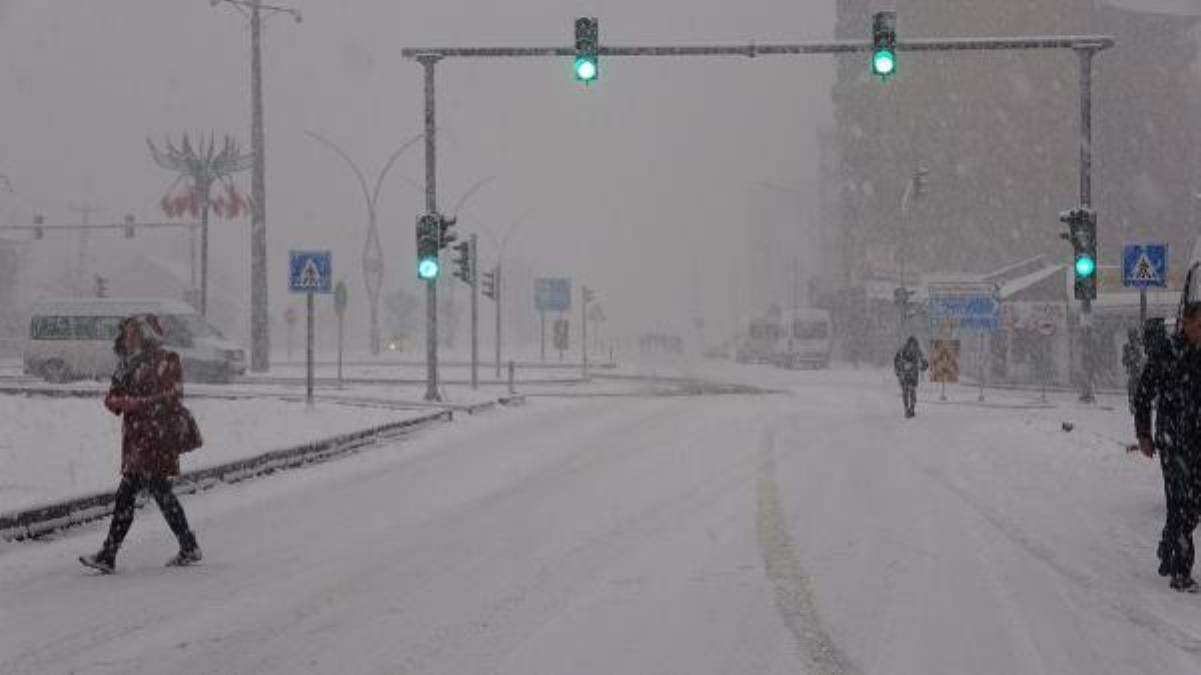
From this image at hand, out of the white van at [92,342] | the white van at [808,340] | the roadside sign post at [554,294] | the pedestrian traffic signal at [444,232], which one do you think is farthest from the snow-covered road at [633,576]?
the white van at [808,340]

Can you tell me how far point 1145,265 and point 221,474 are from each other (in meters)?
14.3

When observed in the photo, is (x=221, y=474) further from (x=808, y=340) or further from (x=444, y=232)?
(x=808, y=340)

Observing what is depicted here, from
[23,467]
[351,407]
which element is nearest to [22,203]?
[351,407]

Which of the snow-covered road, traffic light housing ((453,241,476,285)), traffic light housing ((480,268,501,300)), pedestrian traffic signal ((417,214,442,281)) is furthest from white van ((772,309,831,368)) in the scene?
the snow-covered road

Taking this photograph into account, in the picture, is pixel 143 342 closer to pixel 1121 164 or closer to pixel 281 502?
pixel 281 502

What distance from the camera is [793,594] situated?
260 inches

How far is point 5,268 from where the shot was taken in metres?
68.9

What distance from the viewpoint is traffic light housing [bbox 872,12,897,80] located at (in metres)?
16.9

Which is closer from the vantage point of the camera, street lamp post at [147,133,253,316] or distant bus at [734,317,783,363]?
street lamp post at [147,133,253,316]

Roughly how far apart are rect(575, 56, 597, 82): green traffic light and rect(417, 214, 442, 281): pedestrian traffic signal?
4871 millimetres

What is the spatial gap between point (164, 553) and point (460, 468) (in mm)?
5458

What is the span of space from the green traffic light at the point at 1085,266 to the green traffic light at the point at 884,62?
576 cm

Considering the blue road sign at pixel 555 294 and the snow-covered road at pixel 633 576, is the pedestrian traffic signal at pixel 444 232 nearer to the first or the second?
the snow-covered road at pixel 633 576

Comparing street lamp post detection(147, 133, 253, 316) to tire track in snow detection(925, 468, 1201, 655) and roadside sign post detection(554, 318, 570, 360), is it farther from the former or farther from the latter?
tire track in snow detection(925, 468, 1201, 655)
